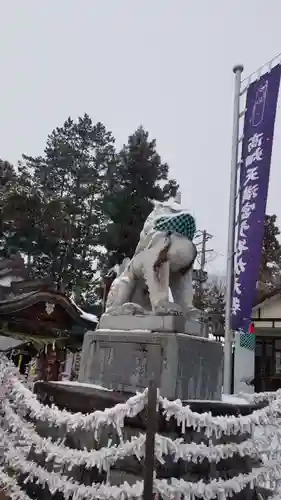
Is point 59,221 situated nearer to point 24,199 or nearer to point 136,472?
point 24,199

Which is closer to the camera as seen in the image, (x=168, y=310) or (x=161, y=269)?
(x=168, y=310)

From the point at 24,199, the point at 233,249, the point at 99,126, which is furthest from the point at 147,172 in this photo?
the point at 233,249

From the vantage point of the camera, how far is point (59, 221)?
2116cm

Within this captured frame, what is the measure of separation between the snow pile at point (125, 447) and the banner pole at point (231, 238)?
4.02m

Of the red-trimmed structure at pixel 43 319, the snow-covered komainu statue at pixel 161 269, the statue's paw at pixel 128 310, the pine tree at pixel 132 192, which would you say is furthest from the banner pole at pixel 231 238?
the pine tree at pixel 132 192

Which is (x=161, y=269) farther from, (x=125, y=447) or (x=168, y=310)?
(x=125, y=447)

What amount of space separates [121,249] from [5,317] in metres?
9.13

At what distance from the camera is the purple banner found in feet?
27.4

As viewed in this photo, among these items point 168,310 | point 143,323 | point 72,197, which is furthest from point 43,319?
point 72,197

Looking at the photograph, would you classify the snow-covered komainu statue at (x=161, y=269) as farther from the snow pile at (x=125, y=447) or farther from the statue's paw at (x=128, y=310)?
the snow pile at (x=125, y=447)

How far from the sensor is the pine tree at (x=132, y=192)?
2105 cm

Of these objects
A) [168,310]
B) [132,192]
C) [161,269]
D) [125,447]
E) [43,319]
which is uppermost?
[132,192]

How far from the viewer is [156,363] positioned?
13.5 ft

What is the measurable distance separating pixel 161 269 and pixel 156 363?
1.06m
